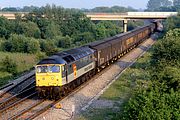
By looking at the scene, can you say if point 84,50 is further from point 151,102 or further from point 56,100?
point 151,102

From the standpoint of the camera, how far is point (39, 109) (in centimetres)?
2150

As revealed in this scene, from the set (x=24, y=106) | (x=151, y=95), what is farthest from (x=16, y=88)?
(x=151, y=95)

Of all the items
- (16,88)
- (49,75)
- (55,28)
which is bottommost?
(16,88)

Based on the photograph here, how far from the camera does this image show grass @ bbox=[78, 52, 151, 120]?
66.0ft

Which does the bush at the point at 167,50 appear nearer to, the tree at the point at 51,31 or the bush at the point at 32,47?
the bush at the point at 32,47

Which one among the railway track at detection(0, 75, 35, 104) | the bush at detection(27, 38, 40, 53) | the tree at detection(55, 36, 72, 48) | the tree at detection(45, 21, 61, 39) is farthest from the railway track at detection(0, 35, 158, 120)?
the tree at detection(45, 21, 61, 39)

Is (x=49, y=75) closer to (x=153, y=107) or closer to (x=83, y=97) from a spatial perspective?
(x=83, y=97)

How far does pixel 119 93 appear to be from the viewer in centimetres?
2530

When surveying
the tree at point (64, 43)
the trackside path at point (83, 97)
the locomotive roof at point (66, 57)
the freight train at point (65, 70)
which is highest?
the locomotive roof at point (66, 57)

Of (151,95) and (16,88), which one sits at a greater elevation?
(151,95)

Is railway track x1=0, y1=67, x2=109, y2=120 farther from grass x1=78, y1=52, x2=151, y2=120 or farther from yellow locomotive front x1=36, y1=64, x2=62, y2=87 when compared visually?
grass x1=78, y1=52, x2=151, y2=120

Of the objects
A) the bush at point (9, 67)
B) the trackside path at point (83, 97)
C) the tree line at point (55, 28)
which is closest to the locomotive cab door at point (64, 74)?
the trackside path at point (83, 97)

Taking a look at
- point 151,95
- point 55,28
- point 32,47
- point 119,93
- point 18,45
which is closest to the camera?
point 151,95

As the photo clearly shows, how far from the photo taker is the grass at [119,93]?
20.1 meters
